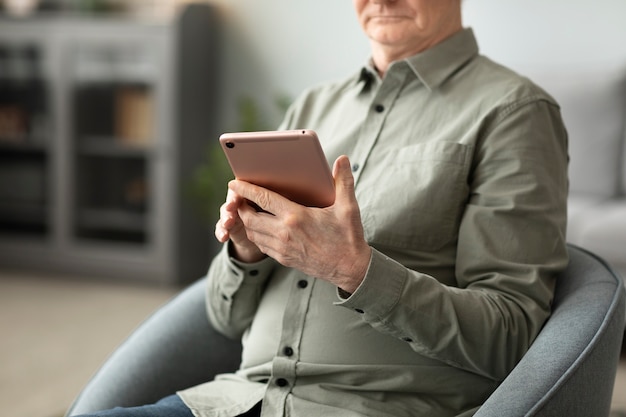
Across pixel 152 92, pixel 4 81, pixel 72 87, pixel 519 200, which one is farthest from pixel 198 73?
pixel 519 200

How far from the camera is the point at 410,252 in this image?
1.25m

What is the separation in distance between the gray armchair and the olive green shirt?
0.06 meters

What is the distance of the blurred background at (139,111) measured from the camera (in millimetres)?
3516

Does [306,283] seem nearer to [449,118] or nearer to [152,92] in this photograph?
[449,118]

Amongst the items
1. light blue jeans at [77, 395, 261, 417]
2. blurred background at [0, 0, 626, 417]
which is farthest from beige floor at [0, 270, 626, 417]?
light blue jeans at [77, 395, 261, 417]

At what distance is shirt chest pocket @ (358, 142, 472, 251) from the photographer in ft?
4.06

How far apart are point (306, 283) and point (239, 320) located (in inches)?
7.3

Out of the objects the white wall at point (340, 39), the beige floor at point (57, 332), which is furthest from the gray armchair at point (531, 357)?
the white wall at point (340, 39)

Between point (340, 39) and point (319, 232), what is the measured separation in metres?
2.69

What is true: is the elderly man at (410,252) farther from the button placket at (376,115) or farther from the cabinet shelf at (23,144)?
the cabinet shelf at (23,144)

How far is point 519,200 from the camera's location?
118 centimetres

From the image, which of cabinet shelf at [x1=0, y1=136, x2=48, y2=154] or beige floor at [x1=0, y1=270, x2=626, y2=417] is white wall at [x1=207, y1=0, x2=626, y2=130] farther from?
beige floor at [x1=0, y1=270, x2=626, y2=417]

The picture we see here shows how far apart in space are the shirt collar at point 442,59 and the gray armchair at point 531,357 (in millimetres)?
344

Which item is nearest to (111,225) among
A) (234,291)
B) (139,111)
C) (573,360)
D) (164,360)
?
(139,111)
